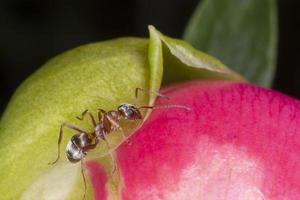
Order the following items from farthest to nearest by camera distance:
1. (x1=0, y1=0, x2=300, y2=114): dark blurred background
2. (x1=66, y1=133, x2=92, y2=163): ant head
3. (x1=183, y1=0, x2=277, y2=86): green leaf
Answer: (x1=0, y1=0, x2=300, y2=114): dark blurred background < (x1=183, y1=0, x2=277, y2=86): green leaf < (x1=66, y1=133, x2=92, y2=163): ant head

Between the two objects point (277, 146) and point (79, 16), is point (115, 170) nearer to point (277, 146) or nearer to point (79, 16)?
point (277, 146)

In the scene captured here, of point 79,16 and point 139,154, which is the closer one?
point 139,154

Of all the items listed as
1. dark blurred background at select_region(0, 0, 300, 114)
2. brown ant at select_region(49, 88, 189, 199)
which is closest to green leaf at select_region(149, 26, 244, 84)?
brown ant at select_region(49, 88, 189, 199)

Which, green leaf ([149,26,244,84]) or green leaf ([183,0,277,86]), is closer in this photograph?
green leaf ([149,26,244,84])

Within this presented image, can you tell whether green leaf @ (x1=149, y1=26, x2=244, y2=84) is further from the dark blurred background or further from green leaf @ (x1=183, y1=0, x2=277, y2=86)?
the dark blurred background

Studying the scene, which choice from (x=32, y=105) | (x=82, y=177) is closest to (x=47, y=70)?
(x=32, y=105)

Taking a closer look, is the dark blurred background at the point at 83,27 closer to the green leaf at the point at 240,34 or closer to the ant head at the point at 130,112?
the green leaf at the point at 240,34
